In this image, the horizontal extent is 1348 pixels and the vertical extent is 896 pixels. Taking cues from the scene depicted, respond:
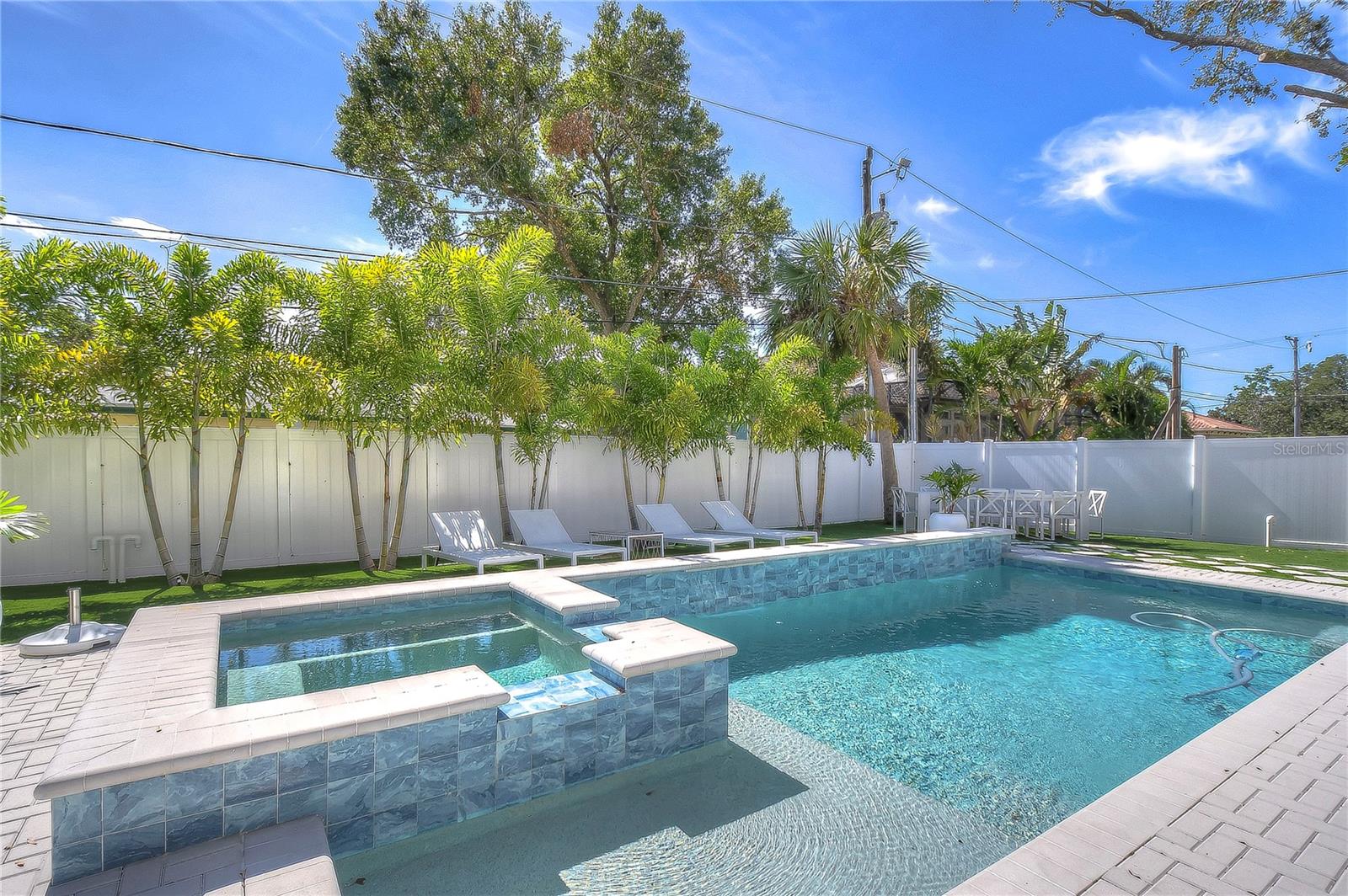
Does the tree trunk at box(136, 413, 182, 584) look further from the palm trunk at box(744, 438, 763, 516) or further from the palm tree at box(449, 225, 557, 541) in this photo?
the palm trunk at box(744, 438, 763, 516)

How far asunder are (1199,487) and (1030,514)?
3138 millimetres

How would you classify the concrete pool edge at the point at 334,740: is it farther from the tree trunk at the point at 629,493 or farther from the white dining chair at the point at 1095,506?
the white dining chair at the point at 1095,506

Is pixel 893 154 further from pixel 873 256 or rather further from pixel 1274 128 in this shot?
pixel 1274 128

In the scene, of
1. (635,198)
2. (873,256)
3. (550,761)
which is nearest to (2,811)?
(550,761)

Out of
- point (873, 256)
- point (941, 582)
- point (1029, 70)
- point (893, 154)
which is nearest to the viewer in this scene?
point (941, 582)

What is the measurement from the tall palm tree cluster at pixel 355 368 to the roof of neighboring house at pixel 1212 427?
2795 cm

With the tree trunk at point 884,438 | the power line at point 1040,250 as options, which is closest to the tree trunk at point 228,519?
the tree trunk at point 884,438

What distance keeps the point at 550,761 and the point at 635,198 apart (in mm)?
16013

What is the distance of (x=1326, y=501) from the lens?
10.8 meters

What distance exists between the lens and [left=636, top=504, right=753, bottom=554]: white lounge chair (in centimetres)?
934

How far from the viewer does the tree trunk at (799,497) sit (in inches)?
474

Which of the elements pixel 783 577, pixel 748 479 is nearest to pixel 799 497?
pixel 748 479

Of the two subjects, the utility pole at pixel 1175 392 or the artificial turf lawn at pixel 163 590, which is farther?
the utility pole at pixel 1175 392

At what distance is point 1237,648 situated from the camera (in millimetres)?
5902
